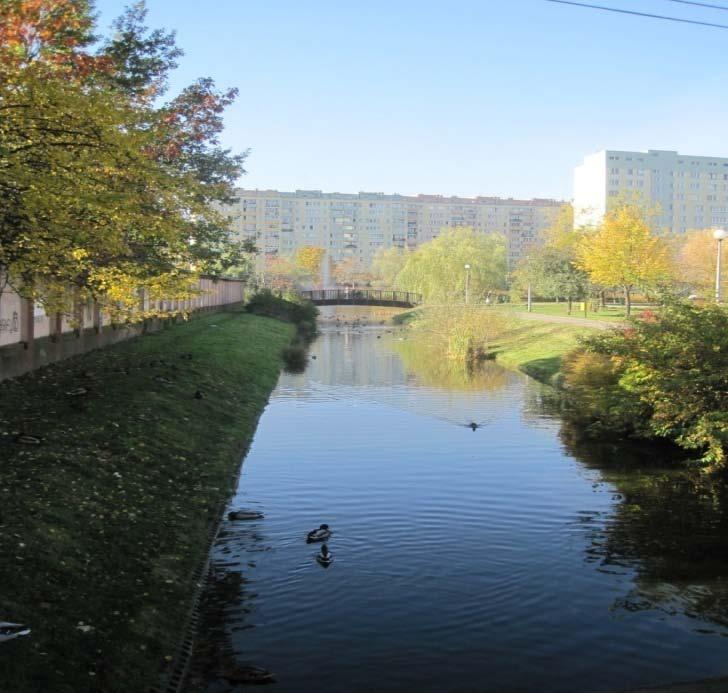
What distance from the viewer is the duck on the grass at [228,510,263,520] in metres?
15.1

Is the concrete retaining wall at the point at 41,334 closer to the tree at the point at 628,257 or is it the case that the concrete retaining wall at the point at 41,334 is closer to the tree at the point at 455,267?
the tree at the point at 628,257

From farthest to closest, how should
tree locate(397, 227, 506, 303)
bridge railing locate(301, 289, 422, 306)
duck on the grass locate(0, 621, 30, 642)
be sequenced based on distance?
bridge railing locate(301, 289, 422, 306) → tree locate(397, 227, 506, 303) → duck on the grass locate(0, 621, 30, 642)

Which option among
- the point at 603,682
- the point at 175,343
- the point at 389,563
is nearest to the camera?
the point at 603,682

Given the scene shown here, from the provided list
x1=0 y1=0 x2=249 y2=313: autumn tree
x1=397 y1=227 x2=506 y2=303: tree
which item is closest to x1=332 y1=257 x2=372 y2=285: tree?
x1=397 y1=227 x2=506 y2=303: tree

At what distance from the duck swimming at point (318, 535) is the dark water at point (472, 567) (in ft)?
0.63

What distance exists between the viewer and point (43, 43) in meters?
27.2

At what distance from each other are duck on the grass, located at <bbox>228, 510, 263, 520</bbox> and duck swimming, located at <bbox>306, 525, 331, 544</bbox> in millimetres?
1616

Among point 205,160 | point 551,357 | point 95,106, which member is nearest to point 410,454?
point 95,106

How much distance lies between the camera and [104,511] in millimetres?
12391

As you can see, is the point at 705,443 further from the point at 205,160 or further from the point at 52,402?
the point at 205,160

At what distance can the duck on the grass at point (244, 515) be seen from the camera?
1513 cm

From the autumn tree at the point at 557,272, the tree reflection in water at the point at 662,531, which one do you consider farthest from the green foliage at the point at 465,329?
the tree reflection in water at the point at 662,531

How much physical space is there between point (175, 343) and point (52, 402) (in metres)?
18.7

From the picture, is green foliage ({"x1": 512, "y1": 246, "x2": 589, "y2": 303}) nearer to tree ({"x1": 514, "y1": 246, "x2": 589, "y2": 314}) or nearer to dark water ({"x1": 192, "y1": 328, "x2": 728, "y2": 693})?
tree ({"x1": 514, "y1": 246, "x2": 589, "y2": 314})
